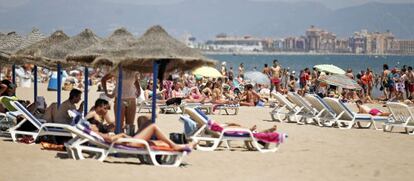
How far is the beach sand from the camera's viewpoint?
868 cm

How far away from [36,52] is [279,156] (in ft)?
14.0

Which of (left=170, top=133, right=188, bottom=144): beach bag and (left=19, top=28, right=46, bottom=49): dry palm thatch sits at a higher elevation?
(left=19, top=28, right=46, bottom=49): dry palm thatch

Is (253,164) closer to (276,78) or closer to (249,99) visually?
(249,99)

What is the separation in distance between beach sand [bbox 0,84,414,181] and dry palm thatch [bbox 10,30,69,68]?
65.6 inches

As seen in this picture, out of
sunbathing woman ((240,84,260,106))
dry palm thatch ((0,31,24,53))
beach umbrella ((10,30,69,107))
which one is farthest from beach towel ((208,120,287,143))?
sunbathing woman ((240,84,260,106))

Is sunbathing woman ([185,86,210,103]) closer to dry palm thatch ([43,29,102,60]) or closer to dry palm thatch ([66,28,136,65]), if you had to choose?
dry palm thatch ([43,29,102,60])

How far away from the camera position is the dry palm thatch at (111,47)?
1007cm

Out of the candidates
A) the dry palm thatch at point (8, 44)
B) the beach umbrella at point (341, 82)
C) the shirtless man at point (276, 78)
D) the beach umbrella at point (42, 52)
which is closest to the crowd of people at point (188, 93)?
the shirtless man at point (276, 78)

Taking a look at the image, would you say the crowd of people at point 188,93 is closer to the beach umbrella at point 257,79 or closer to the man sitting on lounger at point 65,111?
the man sitting on lounger at point 65,111

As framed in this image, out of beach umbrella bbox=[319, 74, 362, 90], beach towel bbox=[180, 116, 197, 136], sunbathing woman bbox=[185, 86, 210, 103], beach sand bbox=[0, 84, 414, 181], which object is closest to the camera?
beach sand bbox=[0, 84, 414, 181]

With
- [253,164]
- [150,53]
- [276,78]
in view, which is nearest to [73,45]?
[150,53]

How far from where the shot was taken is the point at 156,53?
9719mm

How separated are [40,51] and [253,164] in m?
4.43

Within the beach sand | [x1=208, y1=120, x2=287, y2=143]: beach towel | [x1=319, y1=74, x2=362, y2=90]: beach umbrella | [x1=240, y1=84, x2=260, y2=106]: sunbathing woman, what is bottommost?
the beach sand
